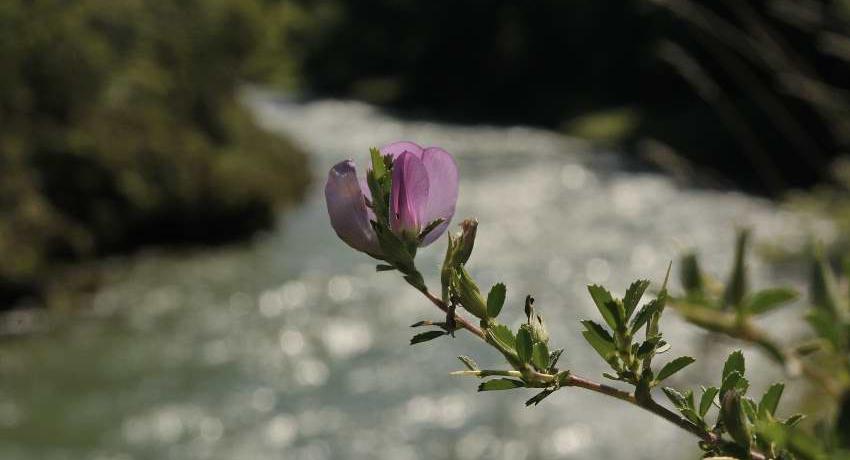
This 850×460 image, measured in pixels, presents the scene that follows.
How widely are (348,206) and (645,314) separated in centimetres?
19

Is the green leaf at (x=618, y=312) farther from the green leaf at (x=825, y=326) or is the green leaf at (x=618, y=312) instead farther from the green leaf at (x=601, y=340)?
the green leaf at (x=825, y=326)

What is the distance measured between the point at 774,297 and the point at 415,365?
6564 mm

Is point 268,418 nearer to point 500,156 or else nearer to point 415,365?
point 415,365

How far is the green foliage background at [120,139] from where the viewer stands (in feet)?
32.6

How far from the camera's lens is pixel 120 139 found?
37.2 feet

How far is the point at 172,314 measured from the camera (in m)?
8.41

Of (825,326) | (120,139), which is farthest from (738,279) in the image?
(120,139)

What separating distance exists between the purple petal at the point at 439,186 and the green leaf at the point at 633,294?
0.12 meters

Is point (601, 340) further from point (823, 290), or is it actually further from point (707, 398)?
point (823, 290)

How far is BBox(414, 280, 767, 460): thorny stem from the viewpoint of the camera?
20.0 inches

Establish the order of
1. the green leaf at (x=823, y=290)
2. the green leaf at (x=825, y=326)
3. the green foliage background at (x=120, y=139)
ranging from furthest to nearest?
the green foliage background at (x=120, y=139), the green leaf at (x=823, y=290), the green leaf at (x=825, y=326)

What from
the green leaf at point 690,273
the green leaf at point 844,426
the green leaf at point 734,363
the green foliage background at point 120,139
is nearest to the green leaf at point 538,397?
the green leaf at point 734,363

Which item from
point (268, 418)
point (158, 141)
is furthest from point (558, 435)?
point (158, 141)

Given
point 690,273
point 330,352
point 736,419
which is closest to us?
point 736,419
